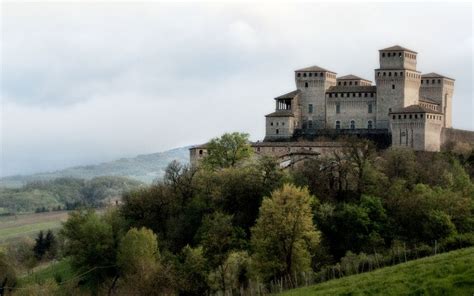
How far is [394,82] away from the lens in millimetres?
88312

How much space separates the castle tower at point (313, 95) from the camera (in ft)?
302

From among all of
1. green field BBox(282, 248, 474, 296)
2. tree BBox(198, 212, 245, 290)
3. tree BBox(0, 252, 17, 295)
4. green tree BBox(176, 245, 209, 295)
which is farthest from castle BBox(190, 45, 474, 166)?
green field BBox(282, 248, 474, 296)

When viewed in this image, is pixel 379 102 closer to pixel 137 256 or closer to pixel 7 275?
pixel 137 256

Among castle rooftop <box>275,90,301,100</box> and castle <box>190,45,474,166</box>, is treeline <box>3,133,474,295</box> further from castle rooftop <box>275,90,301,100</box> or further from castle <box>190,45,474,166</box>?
castle rooftop <box>275,90,301,100</box>

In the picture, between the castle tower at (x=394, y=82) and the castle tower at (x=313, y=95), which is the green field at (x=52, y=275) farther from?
the castle tower at (x=394, y=82)

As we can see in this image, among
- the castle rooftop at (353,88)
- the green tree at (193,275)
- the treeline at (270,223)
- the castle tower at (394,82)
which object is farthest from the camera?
the castle rooftop at (353,88)

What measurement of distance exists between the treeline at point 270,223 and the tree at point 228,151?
4.5 inches

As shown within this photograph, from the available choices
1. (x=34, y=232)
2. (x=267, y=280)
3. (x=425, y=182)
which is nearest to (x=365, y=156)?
(x=425, y=182)

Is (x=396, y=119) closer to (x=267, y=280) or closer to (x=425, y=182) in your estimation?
(x=425, y=182)

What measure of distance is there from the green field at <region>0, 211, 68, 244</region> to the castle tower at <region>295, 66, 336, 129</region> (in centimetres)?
7727

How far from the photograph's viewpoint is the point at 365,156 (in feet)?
226

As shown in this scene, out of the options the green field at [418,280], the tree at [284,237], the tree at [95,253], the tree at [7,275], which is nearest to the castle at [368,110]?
the tree at [95,253]

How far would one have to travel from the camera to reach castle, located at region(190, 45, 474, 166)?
84.6m

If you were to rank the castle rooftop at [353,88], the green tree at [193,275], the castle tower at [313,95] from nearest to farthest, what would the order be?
the green tree at [193,275] < the castle rooftop at [353,88] < the castle tower at [313,95]
